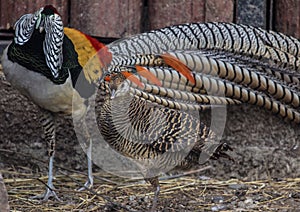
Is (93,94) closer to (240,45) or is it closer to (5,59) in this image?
(5,59)

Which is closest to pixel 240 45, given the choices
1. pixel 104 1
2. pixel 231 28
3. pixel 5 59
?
pixel 231 28

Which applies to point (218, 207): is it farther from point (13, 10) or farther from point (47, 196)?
point (13, 10)

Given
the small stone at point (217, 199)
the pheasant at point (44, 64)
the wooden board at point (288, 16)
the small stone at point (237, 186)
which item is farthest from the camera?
the wooden board at point (288, 16)

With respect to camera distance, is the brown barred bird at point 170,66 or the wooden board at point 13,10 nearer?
the brown barred bird at point 170,66

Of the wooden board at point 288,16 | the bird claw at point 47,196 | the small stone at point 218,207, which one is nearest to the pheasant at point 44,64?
the bird claw at point 47,196

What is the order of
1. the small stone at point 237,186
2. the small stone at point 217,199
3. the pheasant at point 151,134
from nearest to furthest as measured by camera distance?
the pheasant at point 151,134, the small stone at point 217,199, the small stone at point 237,186

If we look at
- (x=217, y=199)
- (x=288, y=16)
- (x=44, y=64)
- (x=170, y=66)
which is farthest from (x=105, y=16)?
(x=217, y=199)

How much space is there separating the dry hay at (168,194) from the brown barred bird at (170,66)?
11.1 inches

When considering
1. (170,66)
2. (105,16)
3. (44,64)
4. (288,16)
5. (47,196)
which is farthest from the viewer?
(288,16)

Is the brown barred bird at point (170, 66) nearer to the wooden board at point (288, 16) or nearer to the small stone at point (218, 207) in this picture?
the wooden board at point (288, 16)

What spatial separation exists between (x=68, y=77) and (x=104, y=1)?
801mm

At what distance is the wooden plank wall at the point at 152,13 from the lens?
5129 millimetres

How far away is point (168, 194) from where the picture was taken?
4902mm

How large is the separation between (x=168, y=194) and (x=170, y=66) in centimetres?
88
